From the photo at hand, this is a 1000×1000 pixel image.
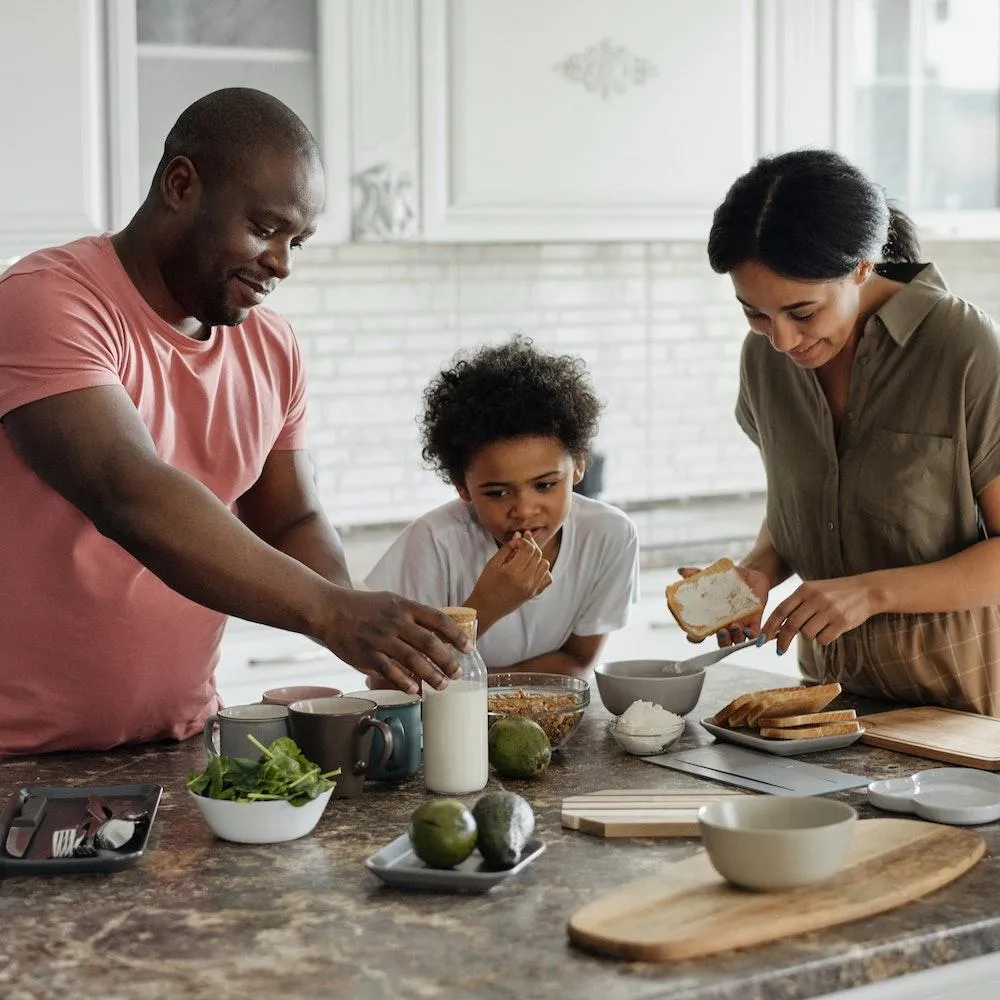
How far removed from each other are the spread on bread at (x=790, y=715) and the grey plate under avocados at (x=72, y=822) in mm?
772

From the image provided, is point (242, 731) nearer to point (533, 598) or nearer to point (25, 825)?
point (25, 825)

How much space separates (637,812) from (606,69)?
252cm

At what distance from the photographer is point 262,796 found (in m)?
1.65

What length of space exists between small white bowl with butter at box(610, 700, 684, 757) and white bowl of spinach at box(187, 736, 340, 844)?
483 mm

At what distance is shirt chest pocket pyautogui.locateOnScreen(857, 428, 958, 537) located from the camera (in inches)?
91.3

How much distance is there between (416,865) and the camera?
154 centimetres

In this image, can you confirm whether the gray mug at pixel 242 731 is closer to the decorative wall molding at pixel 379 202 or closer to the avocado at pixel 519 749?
the avocado at pixel 519 749

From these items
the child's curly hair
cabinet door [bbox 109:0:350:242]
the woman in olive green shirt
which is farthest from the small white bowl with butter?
cabinet door [bbox 109:0:350:242]

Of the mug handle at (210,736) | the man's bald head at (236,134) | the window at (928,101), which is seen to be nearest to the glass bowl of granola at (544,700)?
the mug handle at (210,736)

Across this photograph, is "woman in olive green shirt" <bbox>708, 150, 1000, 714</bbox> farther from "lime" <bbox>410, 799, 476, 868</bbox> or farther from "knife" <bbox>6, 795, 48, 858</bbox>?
"knife" <bbox>6, 795, 48, 858</bbox>

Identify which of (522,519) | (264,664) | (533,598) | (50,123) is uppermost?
(50,123)

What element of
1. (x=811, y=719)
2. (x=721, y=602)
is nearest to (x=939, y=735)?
(x=811, y=719)

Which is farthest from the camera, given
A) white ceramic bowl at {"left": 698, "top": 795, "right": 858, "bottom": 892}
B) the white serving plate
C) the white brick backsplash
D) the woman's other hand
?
the white brick backsplash

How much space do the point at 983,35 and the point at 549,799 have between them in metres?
3.34
